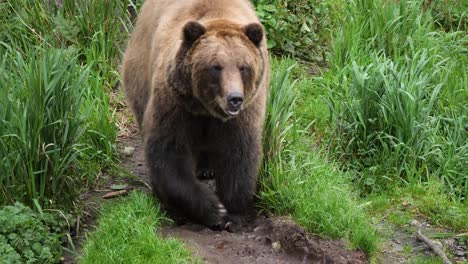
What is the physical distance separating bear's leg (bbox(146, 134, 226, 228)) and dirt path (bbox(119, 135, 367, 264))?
120 mm

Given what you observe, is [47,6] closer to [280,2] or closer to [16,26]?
[16,26]

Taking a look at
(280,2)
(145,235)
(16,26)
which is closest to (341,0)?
(280,2)

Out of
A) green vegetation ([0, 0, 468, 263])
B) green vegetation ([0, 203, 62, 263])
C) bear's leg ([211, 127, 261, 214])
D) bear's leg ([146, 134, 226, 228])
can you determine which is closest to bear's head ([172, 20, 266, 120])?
bear's leg ([211, 127, 261, 214])

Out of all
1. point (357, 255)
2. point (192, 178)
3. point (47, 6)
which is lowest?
point (357, 255)

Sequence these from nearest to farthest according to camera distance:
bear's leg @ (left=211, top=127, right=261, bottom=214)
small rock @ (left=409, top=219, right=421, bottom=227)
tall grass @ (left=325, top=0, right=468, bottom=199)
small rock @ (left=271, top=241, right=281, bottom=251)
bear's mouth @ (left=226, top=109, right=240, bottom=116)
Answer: bear's mouth @ (left=226, top=109, right=240, bottom=116) < small rock @ (left=271, top=241, right=281, bottom=251) < bear's leg @ (left=211, top=127, right=261, bottom=214) < small rock @ (left=409, top=219, right=421, bottom=227) < tall grass @ (left=325, top=0, right=468, bottom=199)

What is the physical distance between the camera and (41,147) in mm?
5453

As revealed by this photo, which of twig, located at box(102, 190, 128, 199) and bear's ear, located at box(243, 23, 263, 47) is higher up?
bear's ear, located at box(243, 23, 263, 47)

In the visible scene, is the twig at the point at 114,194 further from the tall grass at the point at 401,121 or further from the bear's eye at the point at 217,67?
the tall grass at the point at 401,121

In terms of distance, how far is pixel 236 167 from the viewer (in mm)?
5543

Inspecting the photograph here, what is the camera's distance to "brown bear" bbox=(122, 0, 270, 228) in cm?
525

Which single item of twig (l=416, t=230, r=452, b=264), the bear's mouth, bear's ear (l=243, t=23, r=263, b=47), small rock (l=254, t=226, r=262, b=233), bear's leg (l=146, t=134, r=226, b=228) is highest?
bear's ear (l=243, t=23, r=263, b=47)

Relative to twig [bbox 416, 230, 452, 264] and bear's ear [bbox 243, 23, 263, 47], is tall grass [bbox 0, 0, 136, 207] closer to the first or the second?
bear's ear [bbox 243, 23, 263, 47]

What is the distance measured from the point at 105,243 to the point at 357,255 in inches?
61.9

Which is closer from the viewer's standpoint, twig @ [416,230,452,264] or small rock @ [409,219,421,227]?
twig @ [416,230,452,264]
